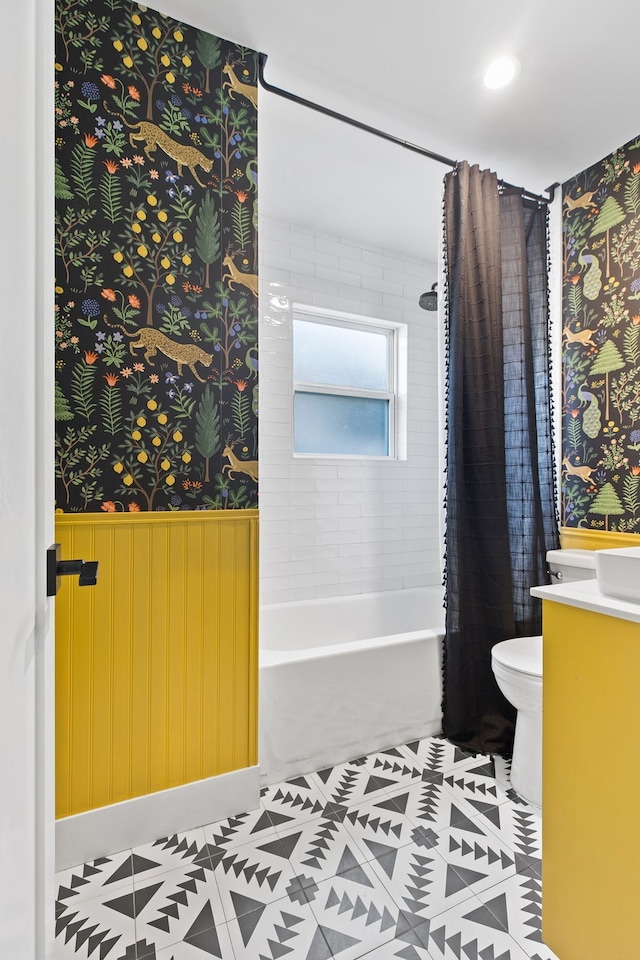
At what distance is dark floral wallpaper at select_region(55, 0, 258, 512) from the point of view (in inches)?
60.4

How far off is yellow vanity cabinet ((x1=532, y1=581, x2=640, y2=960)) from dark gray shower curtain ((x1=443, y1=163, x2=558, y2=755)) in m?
0.96

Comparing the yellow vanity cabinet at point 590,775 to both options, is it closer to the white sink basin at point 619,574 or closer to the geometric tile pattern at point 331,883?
the white sink basin at point 619,574

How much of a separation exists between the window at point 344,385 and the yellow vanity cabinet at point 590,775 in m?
2.07

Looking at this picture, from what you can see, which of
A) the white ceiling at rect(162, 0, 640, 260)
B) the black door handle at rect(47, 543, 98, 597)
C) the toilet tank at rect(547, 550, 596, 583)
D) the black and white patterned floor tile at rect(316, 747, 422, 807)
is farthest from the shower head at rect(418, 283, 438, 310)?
the black door handle at rect(47, 543, 98, 597)

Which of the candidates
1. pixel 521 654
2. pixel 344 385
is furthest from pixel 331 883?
pixel 344 385

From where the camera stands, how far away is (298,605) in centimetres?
293

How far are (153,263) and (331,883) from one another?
76.0 inches

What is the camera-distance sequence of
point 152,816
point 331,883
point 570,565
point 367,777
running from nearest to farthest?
1. point 331,883
2. point 152,816
3. point 367,777
4. point 570,565

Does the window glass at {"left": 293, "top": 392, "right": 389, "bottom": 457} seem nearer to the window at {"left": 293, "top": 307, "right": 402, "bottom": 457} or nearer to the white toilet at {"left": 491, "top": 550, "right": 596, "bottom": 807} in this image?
the window at {"left": 293, "top": 307, "right": 402, "bottom": 457}

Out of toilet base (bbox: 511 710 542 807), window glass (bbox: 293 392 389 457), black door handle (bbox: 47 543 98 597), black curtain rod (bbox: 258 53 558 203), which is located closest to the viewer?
black door handle (bbox: 47 543 98 597)

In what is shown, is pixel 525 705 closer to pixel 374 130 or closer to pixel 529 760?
pixel 529 760

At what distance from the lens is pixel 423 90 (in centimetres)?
199
